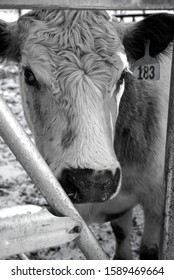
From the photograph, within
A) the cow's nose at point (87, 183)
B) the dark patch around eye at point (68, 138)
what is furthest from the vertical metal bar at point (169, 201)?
the dark patch around eye at point (68, 138)

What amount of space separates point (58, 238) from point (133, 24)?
1.79m

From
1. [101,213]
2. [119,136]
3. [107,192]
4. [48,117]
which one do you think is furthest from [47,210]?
[101,213]

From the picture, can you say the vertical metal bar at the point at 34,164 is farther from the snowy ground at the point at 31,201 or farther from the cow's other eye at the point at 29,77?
the snowy ground at the point at 31,201

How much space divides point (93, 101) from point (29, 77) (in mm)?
438

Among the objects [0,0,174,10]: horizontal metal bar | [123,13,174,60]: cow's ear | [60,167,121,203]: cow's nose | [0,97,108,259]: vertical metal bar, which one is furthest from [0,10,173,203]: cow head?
[0,0,174,10]: horizontal metal bar

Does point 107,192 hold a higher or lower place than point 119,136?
higher

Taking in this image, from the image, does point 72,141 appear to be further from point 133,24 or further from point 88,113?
point 133,24

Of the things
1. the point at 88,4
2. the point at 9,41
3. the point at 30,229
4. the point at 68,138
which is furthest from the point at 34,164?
the point at 9,41

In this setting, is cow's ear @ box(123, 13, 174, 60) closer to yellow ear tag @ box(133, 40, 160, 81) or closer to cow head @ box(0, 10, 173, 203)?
yellow ear tag @ box(133, 40, 160, 81)

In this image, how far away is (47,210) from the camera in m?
1.06

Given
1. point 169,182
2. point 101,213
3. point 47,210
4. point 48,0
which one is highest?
point 48,0

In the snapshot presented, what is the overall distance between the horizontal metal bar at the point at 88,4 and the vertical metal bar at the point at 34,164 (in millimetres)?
249

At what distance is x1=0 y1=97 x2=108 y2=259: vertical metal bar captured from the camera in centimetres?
104
